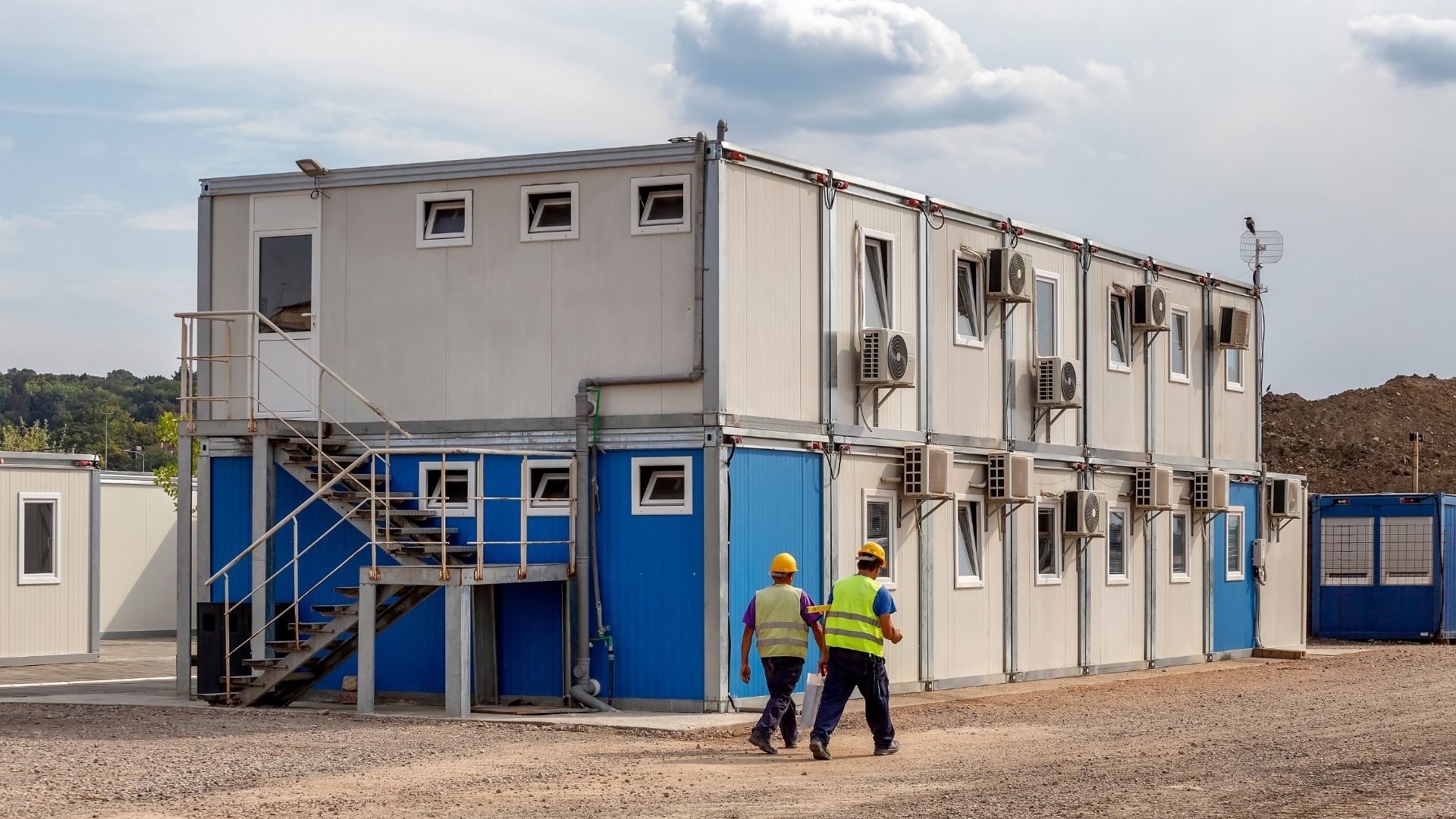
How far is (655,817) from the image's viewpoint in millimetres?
11930

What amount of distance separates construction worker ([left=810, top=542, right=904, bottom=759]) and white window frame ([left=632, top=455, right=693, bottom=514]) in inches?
141

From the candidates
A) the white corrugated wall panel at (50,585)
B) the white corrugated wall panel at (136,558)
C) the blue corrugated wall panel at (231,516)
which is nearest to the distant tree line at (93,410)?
the white corrugated wall panel at (136,558)

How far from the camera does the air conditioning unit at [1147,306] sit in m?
26.8

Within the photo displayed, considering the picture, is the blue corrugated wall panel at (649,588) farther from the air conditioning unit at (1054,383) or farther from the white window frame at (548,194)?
the air conditioning unit at (1054,383)

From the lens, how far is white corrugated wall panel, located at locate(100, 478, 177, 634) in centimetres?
3591

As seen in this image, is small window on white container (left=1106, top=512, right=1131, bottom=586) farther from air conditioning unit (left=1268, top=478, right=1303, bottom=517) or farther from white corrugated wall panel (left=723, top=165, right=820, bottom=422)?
white corrugated wall panel (left=723, top=165, right=820, bottom=422)

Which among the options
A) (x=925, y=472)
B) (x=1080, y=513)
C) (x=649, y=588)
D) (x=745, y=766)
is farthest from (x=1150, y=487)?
(x=745, y=766)

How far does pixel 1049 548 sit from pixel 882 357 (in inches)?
220

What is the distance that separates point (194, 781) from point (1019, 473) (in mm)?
12572

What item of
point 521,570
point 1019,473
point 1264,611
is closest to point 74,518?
point 521,570

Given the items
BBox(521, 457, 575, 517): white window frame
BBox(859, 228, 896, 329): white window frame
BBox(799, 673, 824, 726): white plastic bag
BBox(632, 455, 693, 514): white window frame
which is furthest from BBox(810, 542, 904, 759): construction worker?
BBox(859, 228, 896, 329): white window frame

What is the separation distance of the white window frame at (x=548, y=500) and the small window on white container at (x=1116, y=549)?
9857 millimetres

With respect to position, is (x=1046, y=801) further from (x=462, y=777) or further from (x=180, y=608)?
(x=180, y=608)

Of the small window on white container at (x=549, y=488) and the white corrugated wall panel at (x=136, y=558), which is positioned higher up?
the small window on white container at (x=549, y=488)
